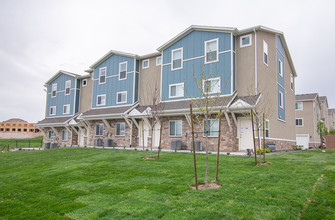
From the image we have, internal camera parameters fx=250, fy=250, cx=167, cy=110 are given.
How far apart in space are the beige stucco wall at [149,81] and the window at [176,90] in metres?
2.01

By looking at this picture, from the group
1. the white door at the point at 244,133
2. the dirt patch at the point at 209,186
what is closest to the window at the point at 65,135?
the white door at the point at 244,133

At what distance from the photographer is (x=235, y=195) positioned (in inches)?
231

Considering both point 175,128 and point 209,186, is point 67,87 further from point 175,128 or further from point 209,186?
point 209,186

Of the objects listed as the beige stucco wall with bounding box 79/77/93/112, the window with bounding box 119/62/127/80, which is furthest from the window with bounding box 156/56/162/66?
the beige stucco wall with bounding box 79/77/93/112

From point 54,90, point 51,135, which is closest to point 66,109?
point 51,135

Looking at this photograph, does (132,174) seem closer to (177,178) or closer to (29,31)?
(177,178)

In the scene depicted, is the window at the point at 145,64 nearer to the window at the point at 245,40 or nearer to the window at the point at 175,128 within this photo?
the window at the point at 175,128

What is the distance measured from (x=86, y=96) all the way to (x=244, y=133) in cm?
1960

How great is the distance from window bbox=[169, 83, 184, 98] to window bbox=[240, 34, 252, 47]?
5583 millimetres

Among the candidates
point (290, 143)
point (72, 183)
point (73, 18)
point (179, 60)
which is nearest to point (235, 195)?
point (72, 183)

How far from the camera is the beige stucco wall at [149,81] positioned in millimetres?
22750

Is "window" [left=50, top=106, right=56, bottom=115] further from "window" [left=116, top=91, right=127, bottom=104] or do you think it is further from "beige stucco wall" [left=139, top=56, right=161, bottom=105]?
"beige stucco wall" [left=139, top=56, right=161, bottom=105]

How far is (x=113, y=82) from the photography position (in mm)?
25484

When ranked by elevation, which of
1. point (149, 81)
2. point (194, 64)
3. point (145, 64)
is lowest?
point (149, 81)
